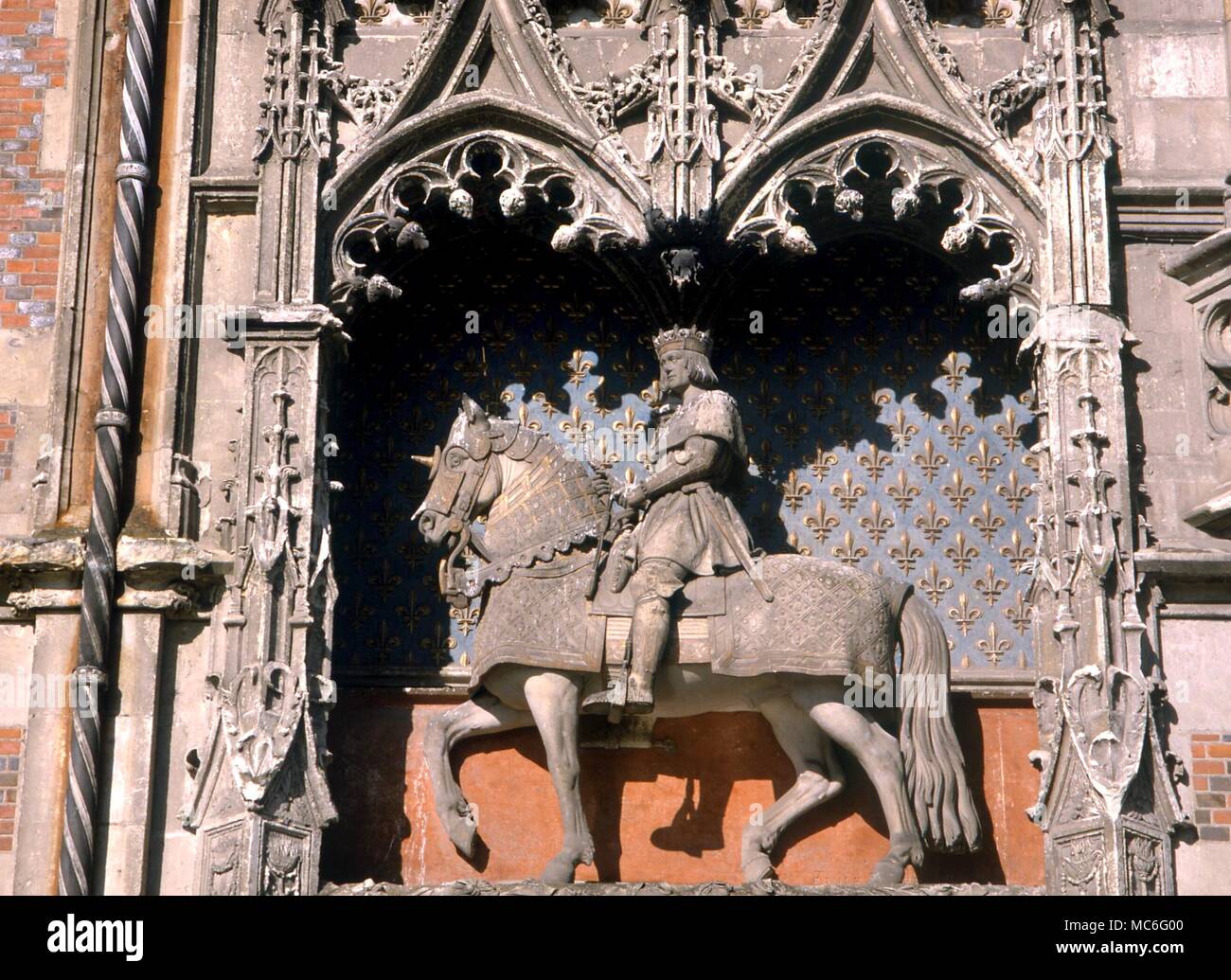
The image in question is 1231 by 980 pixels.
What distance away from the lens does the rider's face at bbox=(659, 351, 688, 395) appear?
15328 mm

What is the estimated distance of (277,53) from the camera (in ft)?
51.4

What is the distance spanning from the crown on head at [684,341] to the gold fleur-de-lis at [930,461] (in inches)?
54.9

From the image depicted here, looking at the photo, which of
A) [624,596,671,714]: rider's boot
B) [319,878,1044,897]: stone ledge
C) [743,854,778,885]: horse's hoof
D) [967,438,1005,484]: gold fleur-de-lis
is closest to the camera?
[319,878,1044,897]: stone ledge

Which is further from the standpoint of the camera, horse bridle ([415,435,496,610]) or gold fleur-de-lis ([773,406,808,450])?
gold fleur-de-lis ([773,406,808,450])

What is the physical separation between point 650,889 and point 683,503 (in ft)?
7.18

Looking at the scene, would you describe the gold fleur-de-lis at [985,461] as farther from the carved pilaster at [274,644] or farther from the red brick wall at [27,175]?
the red brick wall at [27,175]

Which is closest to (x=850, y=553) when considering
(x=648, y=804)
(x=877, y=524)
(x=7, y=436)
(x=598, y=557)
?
(x=877, y=524)

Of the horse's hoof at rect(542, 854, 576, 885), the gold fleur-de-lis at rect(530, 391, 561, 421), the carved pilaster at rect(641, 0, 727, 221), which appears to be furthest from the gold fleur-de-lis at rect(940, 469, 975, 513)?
the horse's hoof at rect(542, 854, 576, 885)

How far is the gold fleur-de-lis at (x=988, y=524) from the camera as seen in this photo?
1580 centimetres

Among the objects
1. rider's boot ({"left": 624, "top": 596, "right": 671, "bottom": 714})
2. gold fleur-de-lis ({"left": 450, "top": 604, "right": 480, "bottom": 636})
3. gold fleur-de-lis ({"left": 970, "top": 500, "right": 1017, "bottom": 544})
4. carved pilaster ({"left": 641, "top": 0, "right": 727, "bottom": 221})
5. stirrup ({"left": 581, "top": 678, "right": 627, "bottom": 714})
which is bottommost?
stirrup ({"left": 581, "top": 678, "right": 627, "bottom": 714})

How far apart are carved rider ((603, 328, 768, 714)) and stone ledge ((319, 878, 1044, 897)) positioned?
1041mm

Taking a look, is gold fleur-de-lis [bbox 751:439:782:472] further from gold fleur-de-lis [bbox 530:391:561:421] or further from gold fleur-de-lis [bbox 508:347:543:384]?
gold fleur-de-lis [bbox 508:347:543:384]

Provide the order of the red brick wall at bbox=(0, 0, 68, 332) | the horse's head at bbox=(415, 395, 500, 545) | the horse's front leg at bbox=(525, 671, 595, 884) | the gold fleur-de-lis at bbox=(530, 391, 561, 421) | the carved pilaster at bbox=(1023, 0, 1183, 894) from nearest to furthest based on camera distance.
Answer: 1. the carved pilaster at bbox=(1023, 0, 1183, 894)
2. the horse's front leg at bbox=(525, 671, 595, 884)
3. the horse's head at bbox=(415, 395, 500, 545)
4. the red brick wall at bbox=(0, 0, 68, 332)
5. the gold fleur-de-lis at bbox=(530, 391, 561, 421)

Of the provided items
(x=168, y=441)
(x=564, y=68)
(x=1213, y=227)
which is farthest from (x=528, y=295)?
(x=1213, y=227)
